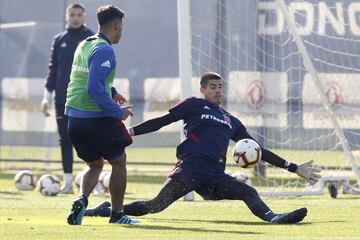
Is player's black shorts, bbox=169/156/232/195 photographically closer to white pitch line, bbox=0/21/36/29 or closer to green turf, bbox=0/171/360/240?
green turf, bbox=0/171/360/240

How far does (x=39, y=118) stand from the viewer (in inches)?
824

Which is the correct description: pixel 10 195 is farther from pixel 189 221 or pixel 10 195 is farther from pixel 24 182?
pixel 189 221

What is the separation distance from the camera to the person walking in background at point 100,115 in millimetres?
10227

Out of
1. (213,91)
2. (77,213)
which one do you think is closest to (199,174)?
(213,91)

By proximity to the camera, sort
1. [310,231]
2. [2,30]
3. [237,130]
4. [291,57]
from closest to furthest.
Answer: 1. [310,231]
2. [237,130]
3. [291,57]
4. [2,30]

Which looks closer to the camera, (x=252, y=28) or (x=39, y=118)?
(x=252, y=28)

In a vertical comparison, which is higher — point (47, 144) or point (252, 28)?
point (252, 28)

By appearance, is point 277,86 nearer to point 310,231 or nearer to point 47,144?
point 47,144

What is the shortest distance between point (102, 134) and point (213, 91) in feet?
5.39

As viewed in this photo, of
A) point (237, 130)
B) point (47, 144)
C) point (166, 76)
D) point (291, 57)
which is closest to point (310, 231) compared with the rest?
point (237, 130)

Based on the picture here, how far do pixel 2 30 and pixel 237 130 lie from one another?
978cm

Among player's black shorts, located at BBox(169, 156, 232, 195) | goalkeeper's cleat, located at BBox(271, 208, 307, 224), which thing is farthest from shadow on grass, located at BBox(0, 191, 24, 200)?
goalkeeper's cleat, located at BBox(271, 208, 307, 224)

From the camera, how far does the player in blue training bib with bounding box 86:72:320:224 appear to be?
11258mm

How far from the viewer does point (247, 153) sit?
38.2ft
